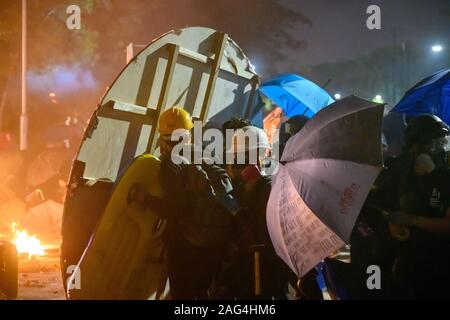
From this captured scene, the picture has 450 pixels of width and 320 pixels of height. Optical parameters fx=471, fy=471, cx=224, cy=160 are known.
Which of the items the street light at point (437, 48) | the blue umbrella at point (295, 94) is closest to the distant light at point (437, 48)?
the street light at point (437, 48)

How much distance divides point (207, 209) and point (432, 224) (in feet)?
6.01

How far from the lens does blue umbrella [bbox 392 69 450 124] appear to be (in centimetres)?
598

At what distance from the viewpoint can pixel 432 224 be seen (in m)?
3.77

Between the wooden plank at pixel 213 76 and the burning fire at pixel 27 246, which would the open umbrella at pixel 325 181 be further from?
the burning fire at pixel 27 246

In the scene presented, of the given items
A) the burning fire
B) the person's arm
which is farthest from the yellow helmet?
the burning fire

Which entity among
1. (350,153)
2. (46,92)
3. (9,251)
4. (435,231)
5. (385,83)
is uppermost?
(385,83)

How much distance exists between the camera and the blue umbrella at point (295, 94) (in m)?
7.25

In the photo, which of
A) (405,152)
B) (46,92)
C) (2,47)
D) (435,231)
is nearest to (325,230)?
(435,231)

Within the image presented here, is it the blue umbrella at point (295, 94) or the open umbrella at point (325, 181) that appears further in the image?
the blue umbrella at point (295, 94)

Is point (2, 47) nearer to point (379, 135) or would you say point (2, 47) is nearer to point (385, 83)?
point (379, 135)

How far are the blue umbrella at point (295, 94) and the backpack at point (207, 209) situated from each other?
3310mm

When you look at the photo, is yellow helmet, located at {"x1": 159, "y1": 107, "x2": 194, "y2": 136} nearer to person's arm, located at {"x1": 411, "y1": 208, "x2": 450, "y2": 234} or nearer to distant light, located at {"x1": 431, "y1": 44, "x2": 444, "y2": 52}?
person's arm, located at {"x1": 411, "y1": 208, "x2": 450, "y2": 234}

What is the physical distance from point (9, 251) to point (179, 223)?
1983mm

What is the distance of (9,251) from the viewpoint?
4801 mm
